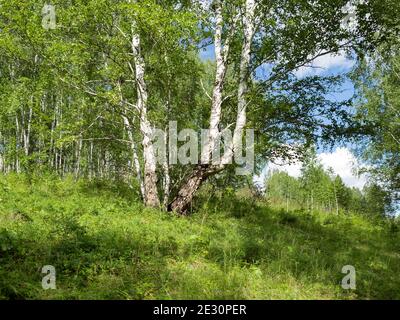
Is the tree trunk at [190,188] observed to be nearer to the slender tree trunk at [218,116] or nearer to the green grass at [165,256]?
the slender tree trunk at [218,116]

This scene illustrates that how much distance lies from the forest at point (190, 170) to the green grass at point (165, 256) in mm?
37

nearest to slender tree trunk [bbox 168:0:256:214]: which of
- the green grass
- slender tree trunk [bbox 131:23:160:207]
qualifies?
slender tree trunk [bbox 131:23:160:207]

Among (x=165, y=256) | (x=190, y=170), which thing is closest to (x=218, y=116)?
(x=190, y=170)

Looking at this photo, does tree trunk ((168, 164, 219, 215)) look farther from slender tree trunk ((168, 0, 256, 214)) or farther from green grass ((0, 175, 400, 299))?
green grass ((0, 175, 400, 299))

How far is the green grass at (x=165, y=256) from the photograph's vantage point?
6.09 metres

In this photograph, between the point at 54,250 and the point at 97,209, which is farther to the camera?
the point at 97,209

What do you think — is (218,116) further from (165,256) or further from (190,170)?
(165,256)

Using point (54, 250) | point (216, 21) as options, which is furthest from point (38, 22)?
point (54, 250)

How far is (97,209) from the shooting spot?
11094 mm

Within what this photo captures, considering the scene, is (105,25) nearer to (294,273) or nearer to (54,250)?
(54,250)

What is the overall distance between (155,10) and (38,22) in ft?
14.3

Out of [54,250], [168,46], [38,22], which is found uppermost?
[38,22]

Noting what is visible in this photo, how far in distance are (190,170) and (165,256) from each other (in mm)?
6862

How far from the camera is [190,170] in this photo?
14.3 metres
